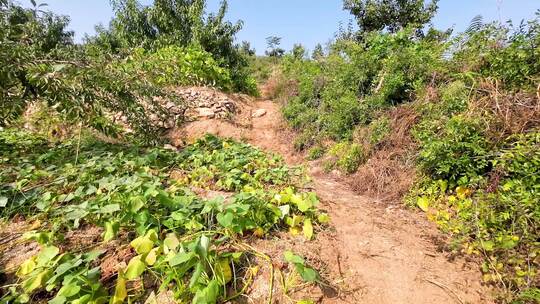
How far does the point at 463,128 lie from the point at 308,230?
1765 mm

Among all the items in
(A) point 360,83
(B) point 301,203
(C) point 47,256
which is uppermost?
(A) point 360,83

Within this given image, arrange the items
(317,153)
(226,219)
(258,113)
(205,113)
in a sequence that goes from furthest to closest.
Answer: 1. (258,113)
2. (205,113)
3. (317,153)
4. (226,219)

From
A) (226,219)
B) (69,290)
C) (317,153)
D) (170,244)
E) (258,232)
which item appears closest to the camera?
(69,290)

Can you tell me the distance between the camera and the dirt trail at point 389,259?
5.48 ft

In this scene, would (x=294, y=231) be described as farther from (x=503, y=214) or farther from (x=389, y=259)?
(x=503, y=214)

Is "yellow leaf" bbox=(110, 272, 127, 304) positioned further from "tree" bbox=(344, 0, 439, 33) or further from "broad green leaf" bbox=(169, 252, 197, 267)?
"tree" bbox=(344, 0, 439, 33)

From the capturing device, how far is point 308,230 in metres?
1.97

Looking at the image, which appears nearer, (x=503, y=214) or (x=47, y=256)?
(x=47, y=256)

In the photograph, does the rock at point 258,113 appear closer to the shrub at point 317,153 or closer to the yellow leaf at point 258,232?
the shrub at point 317,153

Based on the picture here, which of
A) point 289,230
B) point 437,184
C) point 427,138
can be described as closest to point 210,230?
point 289,230

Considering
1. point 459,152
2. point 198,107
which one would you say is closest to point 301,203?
point 459,152

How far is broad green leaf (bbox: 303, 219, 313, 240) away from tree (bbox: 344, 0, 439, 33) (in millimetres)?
9098

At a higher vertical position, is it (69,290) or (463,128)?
(463,128)

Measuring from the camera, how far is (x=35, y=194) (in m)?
2.19
